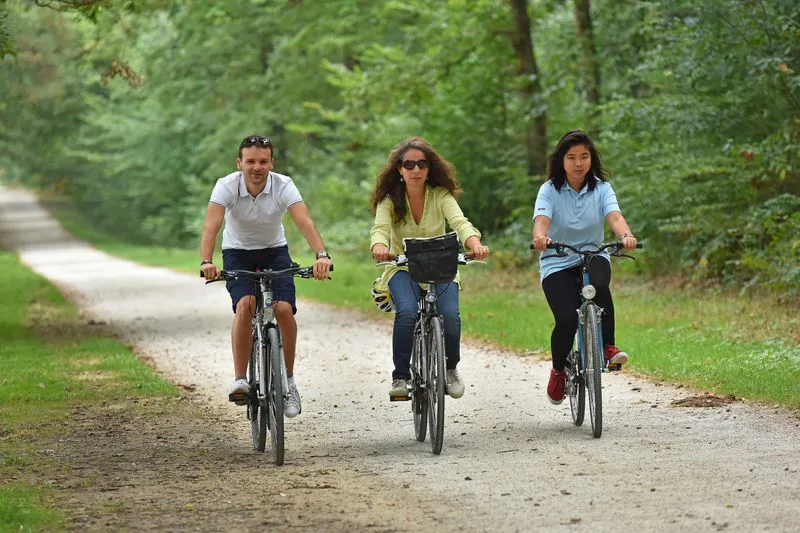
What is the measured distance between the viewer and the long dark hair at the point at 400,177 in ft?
28.2

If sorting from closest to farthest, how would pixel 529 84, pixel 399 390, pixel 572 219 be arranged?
pixel 399 390 < pixel 572 219 < pixel 529 84

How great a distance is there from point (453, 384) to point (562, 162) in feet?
5.55

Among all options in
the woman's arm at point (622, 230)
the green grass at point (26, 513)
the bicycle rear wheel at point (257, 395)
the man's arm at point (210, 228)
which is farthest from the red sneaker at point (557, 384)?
the green grass at point (26, 513)

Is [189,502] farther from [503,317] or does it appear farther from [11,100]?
[11,100]

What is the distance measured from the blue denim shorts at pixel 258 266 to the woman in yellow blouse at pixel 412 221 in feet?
2.09

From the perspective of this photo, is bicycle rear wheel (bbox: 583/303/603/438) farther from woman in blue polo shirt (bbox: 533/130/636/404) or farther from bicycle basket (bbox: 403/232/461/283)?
bicycle basket (bbox: 403/232/461/283)

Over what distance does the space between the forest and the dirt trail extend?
607 centimetres

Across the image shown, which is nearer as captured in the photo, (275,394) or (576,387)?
(275,394)

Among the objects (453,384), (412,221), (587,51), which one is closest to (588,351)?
(453,384)

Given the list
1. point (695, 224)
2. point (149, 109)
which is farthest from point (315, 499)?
point (149, 109)

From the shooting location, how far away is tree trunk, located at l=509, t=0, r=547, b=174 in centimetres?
2577

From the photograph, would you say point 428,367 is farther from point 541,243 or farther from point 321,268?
point 541,243

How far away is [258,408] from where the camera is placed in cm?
847

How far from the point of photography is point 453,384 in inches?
335
